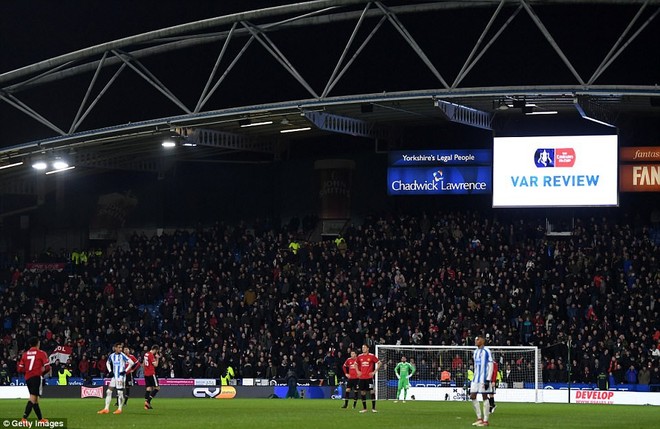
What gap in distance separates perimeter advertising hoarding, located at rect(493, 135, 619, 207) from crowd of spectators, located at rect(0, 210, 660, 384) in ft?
9.65

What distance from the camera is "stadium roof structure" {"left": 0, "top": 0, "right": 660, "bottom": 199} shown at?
40438 millimetres

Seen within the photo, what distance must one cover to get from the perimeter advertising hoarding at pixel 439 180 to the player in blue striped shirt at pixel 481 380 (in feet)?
72.2

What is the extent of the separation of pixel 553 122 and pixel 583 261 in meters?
6.57

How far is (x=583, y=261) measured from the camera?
43.8 m

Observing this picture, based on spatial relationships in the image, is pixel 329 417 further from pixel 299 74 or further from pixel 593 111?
pixel 593 111

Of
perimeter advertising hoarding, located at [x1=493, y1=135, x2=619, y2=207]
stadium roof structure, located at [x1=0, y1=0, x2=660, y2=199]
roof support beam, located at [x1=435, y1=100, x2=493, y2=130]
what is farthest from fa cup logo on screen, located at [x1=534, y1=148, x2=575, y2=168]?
roof support beam, located at [x1=435, y1=100, x2=493, y2=130]

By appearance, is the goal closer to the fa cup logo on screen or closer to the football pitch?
the football pitch

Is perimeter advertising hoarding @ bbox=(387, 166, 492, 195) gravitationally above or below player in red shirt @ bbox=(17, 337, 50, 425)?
above

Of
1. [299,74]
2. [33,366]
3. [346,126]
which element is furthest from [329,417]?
[346,126]

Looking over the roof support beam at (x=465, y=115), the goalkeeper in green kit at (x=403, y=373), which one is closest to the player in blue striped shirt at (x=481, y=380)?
the goalkeeper in green kit at (x=403, y=373)

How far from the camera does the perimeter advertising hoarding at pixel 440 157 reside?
46250 mm

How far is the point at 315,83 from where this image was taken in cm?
5472

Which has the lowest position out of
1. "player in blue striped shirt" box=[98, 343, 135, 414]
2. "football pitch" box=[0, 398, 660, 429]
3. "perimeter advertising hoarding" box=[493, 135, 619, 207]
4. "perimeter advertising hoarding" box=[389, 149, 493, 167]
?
"football pitch" box=[0, 398, 660, 429]

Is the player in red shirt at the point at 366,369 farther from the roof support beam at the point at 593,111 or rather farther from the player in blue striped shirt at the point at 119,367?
the roof support beam at the point at 593,111
